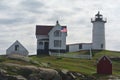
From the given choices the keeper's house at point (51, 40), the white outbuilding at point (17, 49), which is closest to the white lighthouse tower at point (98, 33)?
the keeper's house at point (51, 40)

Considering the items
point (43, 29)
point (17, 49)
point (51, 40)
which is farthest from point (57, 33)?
point (17, 49)

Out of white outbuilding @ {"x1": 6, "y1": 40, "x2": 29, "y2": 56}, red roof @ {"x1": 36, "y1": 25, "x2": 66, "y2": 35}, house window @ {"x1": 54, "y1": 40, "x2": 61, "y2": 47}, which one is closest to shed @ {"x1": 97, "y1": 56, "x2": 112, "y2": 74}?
white outbuilding @ {"x1": 6, "y1": 40, "x2": 29, "y2": 56}

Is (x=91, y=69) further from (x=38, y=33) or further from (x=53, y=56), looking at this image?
(x=38, y=33)

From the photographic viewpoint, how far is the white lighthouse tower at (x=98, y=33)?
121250 mm

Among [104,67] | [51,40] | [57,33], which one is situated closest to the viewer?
[104,67]

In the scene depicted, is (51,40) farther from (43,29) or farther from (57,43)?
(43,29)

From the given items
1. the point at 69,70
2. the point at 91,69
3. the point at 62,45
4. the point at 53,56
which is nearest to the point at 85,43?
the point at 62,45

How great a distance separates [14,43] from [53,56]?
925cm

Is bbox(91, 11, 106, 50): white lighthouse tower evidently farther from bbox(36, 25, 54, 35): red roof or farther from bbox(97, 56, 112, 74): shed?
bbox(97, 56, 112, 74): shed

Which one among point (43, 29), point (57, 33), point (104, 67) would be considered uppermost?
point (43, 29)

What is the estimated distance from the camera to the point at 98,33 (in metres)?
122

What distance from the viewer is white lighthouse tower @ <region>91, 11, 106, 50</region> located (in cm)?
12125

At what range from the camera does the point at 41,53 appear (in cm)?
11675

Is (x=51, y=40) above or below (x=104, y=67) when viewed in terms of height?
above
